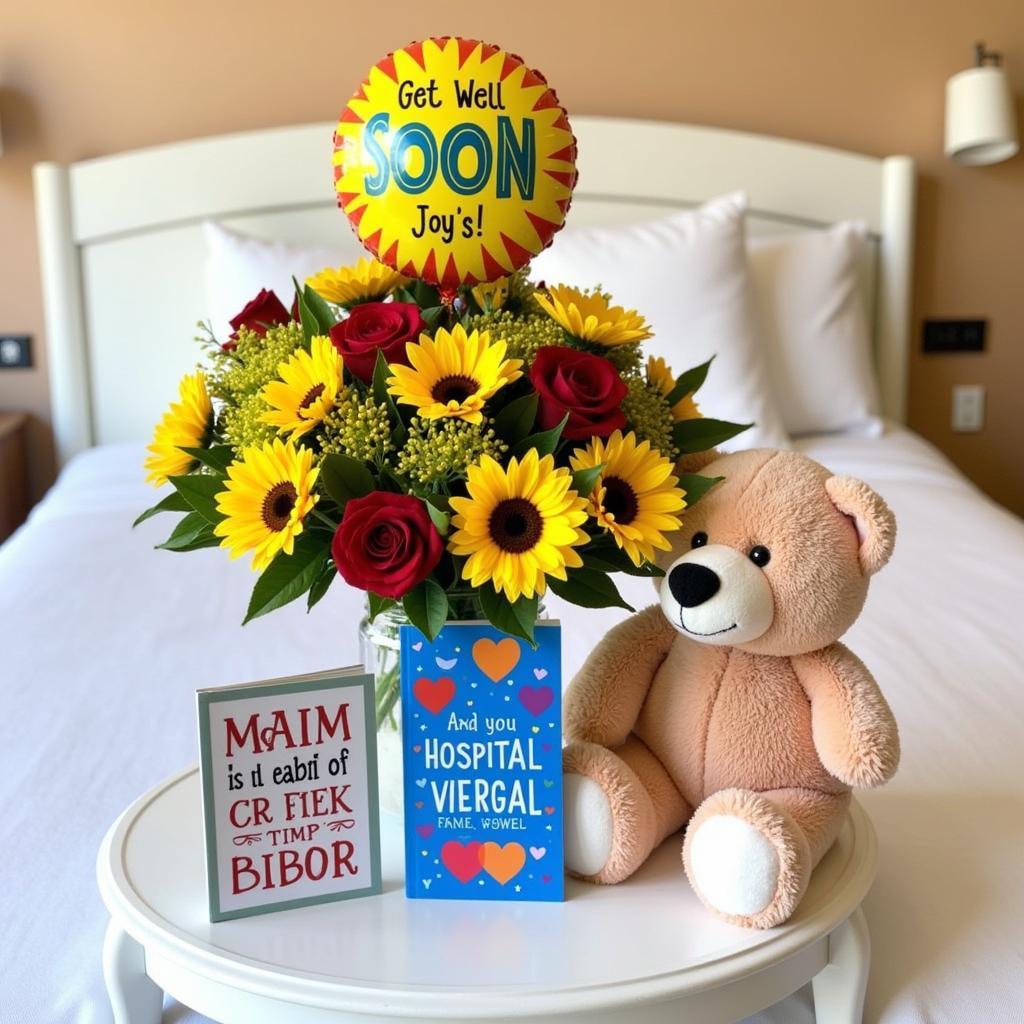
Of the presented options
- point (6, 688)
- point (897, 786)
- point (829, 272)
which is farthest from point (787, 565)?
point (829, 272)

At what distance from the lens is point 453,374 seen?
71cm

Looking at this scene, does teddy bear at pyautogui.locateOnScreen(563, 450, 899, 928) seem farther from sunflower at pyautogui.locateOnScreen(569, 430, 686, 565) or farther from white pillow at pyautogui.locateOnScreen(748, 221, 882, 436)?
white pillow at pyautogui.locateOnScreen(748, 221, 882, 436)

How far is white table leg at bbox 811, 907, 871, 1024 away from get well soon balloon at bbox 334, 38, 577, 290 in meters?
0.48

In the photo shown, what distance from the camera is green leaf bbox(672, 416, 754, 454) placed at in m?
0.80

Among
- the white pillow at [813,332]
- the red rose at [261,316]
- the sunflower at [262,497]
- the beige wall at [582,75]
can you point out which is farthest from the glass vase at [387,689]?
the beige wall at [582,75]

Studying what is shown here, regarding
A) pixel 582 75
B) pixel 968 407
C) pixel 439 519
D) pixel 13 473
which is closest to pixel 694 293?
pixel 582 75

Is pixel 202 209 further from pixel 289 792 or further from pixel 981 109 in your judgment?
pixel 289 792

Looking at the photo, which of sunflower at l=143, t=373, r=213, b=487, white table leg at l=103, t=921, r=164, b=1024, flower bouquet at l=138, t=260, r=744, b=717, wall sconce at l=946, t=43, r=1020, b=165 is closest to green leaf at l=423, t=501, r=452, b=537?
flower bouquet at l=138, t=260, r=744, b=717

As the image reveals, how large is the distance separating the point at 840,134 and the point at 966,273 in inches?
17.6

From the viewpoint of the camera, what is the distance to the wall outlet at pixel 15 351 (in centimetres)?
262

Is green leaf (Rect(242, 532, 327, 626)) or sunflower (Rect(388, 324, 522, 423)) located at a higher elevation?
sunflower (Rect(388, 324, 522, 423))

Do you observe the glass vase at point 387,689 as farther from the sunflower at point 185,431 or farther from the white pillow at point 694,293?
the white pillow at point 694,293

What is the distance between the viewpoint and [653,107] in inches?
105

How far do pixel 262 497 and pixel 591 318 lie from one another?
24 centimetres
